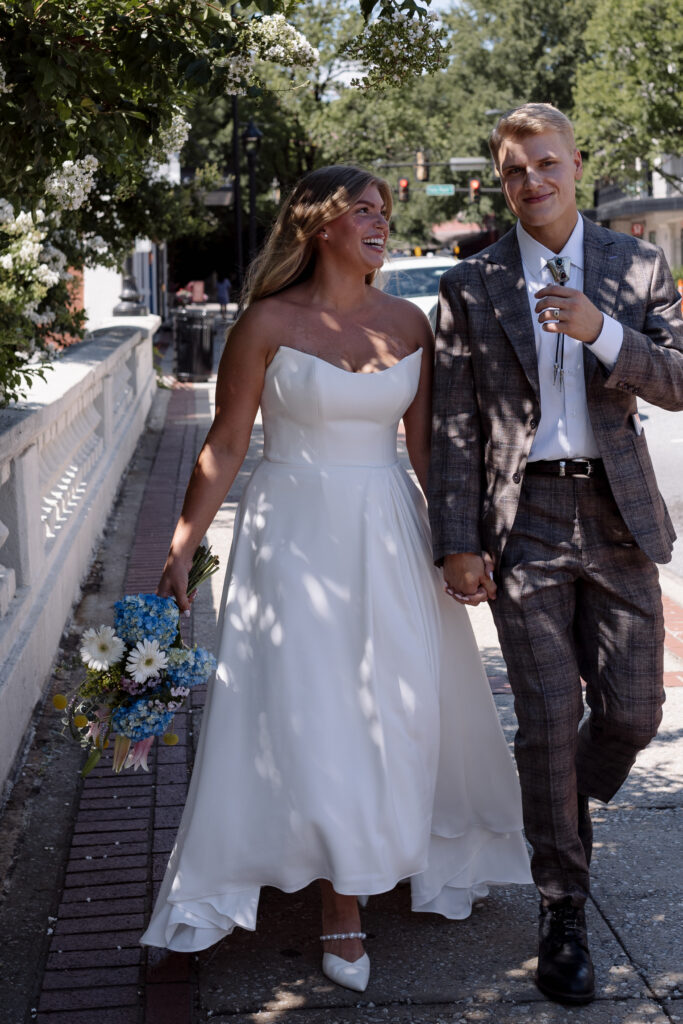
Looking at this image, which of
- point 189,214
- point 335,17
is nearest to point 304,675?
point 189,214

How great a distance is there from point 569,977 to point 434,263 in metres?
18.7

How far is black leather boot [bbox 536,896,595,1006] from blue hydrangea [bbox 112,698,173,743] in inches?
44.9

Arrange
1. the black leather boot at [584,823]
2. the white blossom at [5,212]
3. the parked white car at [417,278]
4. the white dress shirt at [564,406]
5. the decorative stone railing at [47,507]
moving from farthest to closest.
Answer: the parked white car at [417,278] → the white blossom at [5,212] → the decorative stone railing at [47,507] → the black leather boot at [584,823] → the white dress shirt at [564,406]

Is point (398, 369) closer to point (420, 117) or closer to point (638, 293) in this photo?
point (638, 293)

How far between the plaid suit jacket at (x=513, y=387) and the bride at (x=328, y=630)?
0.65 ft

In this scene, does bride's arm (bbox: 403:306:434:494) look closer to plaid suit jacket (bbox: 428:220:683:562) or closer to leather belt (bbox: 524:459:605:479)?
plaid suit jacket (bbox: 428:220:683:562)

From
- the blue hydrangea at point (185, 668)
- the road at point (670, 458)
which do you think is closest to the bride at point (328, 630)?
the blue hydrangea at point (185, 668)

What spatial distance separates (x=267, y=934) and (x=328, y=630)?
917 millimetres

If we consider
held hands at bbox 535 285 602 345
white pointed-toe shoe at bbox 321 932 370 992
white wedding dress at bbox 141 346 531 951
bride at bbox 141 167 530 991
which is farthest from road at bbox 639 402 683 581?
held hands at bbox 535 285 602 345

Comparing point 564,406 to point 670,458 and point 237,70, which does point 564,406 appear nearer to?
point 237,70

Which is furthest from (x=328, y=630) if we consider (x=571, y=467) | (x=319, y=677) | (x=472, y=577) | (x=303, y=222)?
(x=303, y=222)

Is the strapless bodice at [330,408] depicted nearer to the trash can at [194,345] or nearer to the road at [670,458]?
the road at [670,458]

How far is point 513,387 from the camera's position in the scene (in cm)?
341

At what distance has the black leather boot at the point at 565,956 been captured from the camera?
3324 millimetres
